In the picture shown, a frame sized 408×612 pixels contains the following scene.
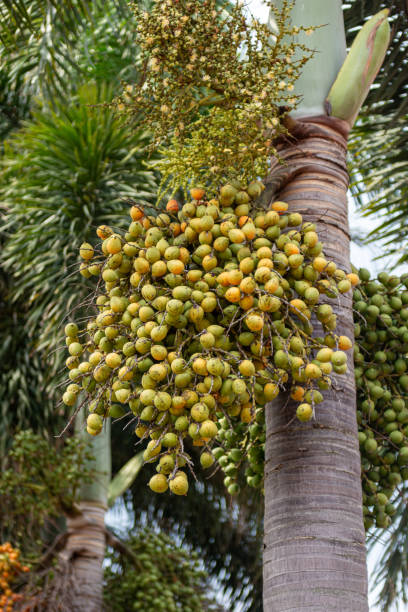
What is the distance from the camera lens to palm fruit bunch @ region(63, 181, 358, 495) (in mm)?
1430

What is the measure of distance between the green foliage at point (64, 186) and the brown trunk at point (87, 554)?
1384 millimetres

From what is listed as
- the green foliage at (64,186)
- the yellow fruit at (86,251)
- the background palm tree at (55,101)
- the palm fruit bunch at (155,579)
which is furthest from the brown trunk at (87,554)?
the yellow fruit at (86,251)

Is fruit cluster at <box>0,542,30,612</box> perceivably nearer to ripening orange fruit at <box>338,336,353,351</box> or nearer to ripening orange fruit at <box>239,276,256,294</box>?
ripening orange fruit at <box>338,336,353,351</box>

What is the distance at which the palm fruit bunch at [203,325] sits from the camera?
143cm

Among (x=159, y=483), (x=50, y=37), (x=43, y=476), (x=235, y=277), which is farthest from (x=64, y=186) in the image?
(x=159, y=483)

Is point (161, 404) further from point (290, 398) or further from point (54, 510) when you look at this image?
point (54, 510)

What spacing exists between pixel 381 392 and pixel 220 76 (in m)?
0.97

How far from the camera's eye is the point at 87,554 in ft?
16.7

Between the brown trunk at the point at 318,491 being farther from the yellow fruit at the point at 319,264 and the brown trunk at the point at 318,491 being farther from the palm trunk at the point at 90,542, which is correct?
the palm trunk at the point at 90,542

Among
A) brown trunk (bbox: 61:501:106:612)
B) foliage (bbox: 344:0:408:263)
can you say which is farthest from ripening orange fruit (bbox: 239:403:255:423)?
brown trunk (bbox: 61:501:106:612)

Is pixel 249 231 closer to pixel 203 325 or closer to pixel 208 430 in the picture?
pixel 203 325

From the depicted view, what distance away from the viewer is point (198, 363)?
1.40m

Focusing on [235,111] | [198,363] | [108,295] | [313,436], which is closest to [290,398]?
[313,436]

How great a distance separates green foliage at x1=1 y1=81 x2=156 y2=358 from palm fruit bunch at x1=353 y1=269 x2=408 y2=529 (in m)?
2.81
